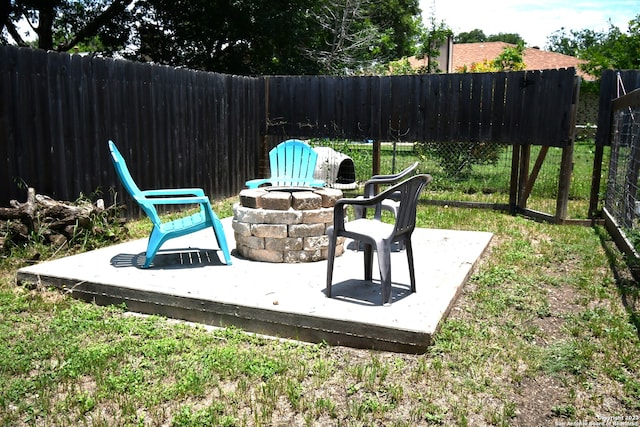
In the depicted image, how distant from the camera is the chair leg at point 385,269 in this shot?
3.81 metres

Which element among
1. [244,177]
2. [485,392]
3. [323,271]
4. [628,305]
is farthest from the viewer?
[244,177]

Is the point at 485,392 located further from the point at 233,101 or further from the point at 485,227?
the point at 233,101

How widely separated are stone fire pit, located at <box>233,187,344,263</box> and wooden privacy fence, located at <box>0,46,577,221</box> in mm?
2460

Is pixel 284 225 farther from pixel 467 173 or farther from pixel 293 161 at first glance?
pixel 467 173

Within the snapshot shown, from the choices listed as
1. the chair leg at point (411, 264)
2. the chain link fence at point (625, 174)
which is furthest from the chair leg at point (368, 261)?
the chain link fence at point (625, 174)

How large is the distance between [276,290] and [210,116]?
5097mm

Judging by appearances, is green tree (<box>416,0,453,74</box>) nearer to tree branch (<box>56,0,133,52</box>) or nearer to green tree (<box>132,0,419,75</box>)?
green tree (<box>132,0,419,75</box>)

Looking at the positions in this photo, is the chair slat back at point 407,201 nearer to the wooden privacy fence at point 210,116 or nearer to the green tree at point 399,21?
the wooden privacy fence at point 210,116

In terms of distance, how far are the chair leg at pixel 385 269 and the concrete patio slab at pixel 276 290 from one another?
0.09m

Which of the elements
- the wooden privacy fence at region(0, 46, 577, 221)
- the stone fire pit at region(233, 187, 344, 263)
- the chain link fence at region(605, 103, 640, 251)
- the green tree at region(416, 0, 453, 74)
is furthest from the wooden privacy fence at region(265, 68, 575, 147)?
the green tree at region(416, 0, 453, 74)

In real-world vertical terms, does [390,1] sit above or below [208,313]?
above

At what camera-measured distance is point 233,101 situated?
9.18m

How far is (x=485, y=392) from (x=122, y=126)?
224 inches

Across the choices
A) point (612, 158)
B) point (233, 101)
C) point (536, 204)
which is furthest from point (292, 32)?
point (612, 158)
